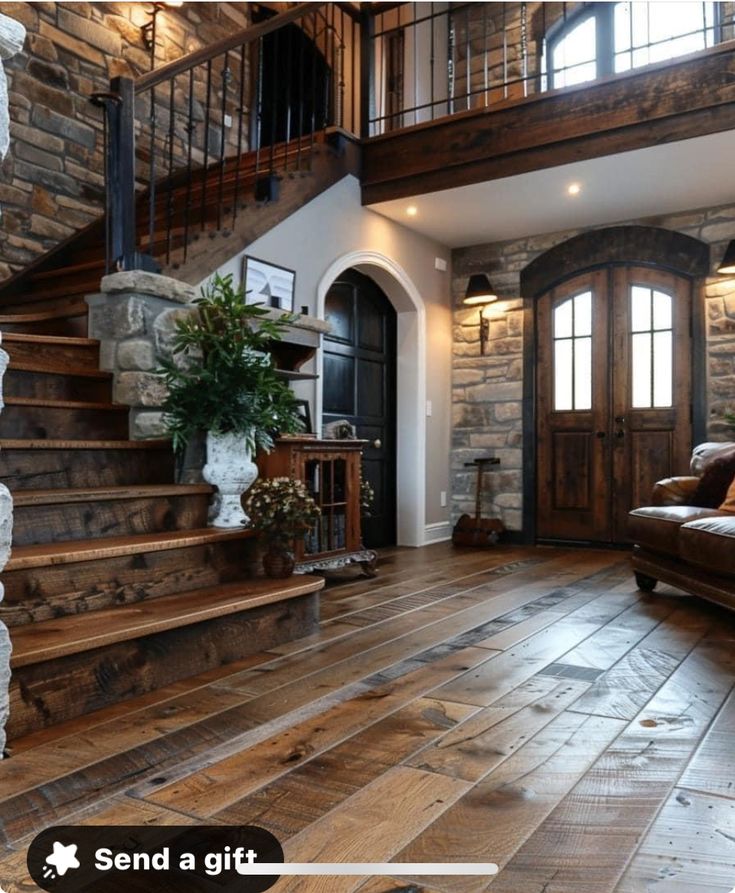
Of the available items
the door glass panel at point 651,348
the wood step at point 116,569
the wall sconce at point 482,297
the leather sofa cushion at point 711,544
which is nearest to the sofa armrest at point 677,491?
the leather sofa cushion at point 711,544

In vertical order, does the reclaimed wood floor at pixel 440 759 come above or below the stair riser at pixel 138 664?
below

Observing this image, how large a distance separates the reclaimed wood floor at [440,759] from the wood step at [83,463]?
999 millimetres

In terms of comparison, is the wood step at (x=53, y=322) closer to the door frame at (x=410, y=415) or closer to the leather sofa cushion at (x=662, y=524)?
the door frame at (x=410, y=415)

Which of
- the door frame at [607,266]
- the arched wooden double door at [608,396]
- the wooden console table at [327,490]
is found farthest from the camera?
the arched wooden double door at [608,396]

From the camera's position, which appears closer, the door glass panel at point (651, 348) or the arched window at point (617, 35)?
the door glass panel at point (651, 348)

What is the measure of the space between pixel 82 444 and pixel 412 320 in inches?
133

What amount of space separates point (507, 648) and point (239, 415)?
4.56 ft

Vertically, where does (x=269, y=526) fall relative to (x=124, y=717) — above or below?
above

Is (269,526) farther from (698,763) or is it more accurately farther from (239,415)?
(698,763)

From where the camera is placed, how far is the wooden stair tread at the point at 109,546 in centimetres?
194

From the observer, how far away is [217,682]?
83.1 inches

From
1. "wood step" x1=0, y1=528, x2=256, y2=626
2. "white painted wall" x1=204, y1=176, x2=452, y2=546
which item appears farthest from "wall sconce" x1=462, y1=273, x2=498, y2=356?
"wood step" x1=0, y1=528, x2=256, y2=626

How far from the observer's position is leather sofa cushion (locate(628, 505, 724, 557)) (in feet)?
10.8

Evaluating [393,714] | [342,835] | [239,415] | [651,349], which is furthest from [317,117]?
[342,835]
